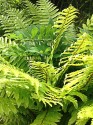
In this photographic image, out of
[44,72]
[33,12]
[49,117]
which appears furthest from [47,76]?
[33,12]

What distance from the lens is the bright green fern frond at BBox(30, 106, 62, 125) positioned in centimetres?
202

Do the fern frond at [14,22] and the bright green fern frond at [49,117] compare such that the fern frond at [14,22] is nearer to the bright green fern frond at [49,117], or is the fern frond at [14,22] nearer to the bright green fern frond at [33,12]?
the bright green fern frond at [33,12]

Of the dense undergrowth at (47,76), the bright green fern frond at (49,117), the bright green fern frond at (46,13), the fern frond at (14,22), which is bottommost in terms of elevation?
the bright green fern frond at (49,117)

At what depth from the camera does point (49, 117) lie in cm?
207

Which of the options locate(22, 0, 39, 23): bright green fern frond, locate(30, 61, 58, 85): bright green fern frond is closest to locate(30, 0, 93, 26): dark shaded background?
locate(22, 0, 39, 23): bright green fern frond

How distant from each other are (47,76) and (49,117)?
26 centimetres

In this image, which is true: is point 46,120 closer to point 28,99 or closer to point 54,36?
point 28,99

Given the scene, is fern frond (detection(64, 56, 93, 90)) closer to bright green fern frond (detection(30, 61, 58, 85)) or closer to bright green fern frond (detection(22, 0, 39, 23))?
bright green fern frond (detection(30, 61, 58, 85))

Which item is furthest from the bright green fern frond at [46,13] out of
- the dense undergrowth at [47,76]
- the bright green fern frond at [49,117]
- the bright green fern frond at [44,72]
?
the bright green fern frond at [49,117]

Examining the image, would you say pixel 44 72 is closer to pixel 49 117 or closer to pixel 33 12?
pixel 49 117

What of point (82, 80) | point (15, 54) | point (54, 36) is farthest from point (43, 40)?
point (82, 80)

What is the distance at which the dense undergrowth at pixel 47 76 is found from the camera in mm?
1926

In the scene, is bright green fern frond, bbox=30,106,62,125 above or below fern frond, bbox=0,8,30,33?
below

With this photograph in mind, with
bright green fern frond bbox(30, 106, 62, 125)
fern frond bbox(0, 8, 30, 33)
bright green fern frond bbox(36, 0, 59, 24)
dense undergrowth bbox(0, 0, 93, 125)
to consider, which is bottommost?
bright green fern frond bbox(30, 106, 62, 125)
